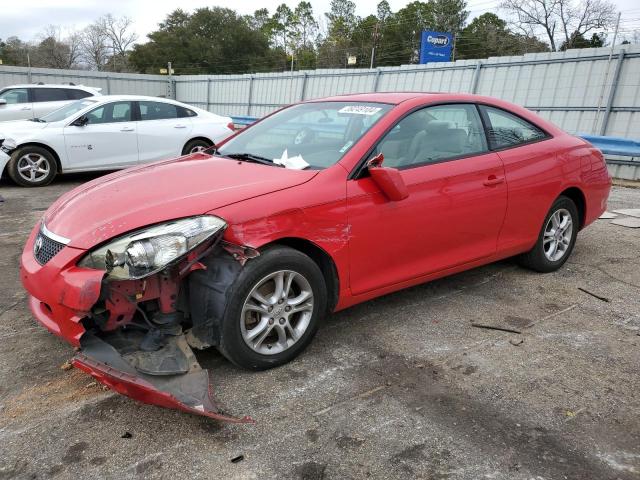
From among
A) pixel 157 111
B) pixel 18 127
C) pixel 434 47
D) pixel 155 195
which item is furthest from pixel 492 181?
pixel 434 47

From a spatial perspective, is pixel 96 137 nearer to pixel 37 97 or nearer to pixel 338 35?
pixel 37 97

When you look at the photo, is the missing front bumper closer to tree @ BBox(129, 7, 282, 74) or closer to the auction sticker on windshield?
the auction sticker on windshield

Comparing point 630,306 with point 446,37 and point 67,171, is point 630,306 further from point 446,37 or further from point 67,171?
point 446,37

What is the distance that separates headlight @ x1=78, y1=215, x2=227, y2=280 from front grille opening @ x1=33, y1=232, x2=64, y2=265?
24 centimetres

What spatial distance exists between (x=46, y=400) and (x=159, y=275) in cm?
89

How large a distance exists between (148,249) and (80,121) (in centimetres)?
724

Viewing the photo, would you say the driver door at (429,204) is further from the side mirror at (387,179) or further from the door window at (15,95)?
the door window at (15,95)

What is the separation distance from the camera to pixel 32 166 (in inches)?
340

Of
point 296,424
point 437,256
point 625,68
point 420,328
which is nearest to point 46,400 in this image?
point 296,424

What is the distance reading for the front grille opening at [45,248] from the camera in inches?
110

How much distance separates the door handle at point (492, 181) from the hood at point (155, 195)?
4.73ft

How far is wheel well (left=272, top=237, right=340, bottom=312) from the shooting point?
3115 mm

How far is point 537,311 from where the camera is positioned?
158 inches

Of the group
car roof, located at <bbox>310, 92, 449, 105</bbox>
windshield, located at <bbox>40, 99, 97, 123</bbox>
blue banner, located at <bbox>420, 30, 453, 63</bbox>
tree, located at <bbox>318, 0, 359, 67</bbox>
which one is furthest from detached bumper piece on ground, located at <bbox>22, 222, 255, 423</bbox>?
tree, located at <bbox>318, 0, 359, 67</bbox>
